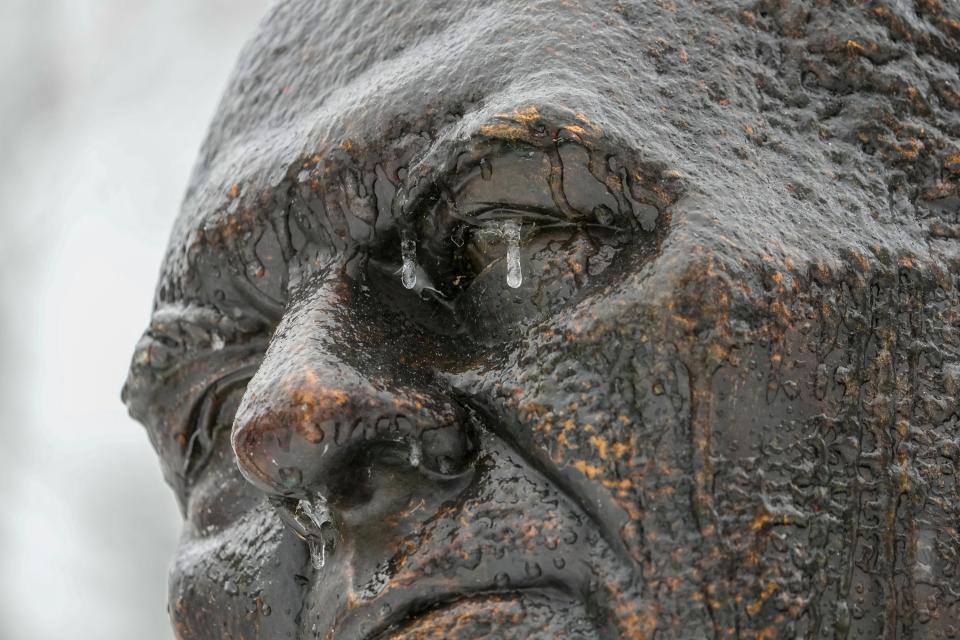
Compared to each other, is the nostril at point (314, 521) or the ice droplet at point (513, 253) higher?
the ice droplet at point (513, 253)

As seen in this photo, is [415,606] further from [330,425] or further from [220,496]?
[220,496]

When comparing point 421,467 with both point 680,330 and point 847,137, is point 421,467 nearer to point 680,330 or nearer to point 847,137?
point 680,330

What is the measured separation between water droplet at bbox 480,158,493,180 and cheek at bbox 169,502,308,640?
530 mm

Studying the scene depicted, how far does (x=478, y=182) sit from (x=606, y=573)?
470 millimetres

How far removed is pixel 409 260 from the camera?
1.61m

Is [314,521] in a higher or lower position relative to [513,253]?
lower

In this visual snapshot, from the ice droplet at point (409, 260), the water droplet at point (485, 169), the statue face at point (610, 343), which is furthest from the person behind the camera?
the ice droplet at point (409, 260)

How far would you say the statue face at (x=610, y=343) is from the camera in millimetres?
1380

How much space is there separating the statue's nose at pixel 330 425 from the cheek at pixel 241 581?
0.21 metres

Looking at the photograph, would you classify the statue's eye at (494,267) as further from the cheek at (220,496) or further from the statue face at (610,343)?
Answer: the cheek at (220,496)

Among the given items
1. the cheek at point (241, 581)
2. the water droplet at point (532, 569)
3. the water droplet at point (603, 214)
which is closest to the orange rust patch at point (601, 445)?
the water droplet at point (532, 569)

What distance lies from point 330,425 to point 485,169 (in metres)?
0.34

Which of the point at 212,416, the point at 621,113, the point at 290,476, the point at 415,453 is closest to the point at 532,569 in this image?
the point at 415,453

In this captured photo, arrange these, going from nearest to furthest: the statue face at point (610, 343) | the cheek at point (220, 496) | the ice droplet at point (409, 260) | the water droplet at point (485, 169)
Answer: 1. the statue face at point (610, 343)
2. the water droplet at point (485, 169)
3. the ice droplet at point (409, 260)
4. the cheek at point (220, 496)
